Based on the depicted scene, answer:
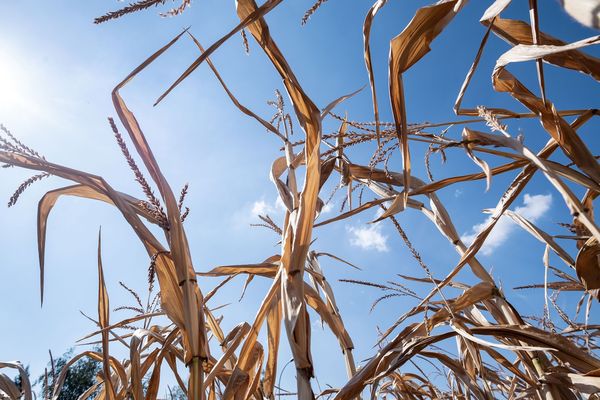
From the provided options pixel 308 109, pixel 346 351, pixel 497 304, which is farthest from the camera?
pixel 346 351

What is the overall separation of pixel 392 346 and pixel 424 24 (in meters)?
0.61

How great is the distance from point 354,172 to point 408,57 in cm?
55

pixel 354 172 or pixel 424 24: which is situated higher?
pixel 354 172

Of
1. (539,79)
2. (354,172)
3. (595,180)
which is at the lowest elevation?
(595,180)

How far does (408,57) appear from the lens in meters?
0.67

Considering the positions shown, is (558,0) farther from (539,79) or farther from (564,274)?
(564,274)

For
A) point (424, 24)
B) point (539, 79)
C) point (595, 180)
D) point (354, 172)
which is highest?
point (354, 172)

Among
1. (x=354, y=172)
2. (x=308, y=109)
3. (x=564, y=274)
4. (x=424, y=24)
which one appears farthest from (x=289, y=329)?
(x=564, y=274)

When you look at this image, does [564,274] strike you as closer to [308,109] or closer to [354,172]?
[354,172]

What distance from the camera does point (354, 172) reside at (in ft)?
3.95

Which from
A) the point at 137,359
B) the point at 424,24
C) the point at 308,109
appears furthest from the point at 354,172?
the point at 137,359

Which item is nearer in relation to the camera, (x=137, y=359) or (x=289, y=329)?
(x=289, y=329)

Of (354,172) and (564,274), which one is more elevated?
(354,172)

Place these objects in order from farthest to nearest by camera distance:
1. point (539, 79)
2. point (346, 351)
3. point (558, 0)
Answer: point (346, 351)
point (539, 79)
point (558, 0)
